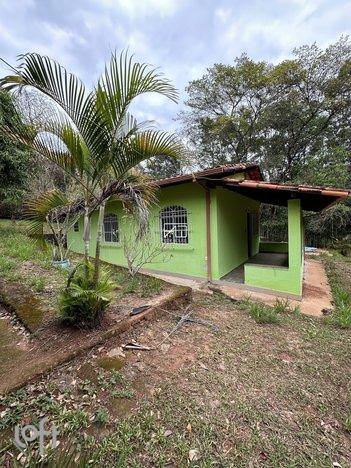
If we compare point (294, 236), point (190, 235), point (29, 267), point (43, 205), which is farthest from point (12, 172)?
point (294, 236)

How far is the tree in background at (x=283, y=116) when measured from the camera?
14.5 meters

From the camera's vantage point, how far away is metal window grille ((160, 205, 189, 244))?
7.53 m

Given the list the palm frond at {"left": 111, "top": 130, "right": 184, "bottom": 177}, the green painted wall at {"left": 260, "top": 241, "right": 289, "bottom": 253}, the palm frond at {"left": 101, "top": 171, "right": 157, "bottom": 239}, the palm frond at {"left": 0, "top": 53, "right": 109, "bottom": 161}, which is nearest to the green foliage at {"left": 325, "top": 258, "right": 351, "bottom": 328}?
→ the green painted wall at {"left": 260, "top": 241, "right": 289, "bottom": 253}

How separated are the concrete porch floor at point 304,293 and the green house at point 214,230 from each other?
0.61 feet

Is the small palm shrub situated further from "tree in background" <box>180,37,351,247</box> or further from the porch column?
"tree in background" <box>180,37,351,247</box>

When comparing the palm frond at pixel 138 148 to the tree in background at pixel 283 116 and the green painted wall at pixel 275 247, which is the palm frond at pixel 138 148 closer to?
the green painted wall at pixel 275 247

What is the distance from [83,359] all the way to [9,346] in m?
1.04

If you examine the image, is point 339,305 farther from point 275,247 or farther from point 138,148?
point 275,247

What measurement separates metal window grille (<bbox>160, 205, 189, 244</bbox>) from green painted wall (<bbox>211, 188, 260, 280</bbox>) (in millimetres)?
988

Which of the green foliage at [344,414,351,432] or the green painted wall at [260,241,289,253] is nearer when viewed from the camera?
the green foliage at [344,414,351,432]

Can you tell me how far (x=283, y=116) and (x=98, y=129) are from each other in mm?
17311

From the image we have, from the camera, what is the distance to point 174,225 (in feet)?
25.4

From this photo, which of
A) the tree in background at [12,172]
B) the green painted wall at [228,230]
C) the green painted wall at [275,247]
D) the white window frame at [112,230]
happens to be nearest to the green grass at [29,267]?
the white window frame at [112,230]

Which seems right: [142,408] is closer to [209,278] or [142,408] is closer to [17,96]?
[17,96]
